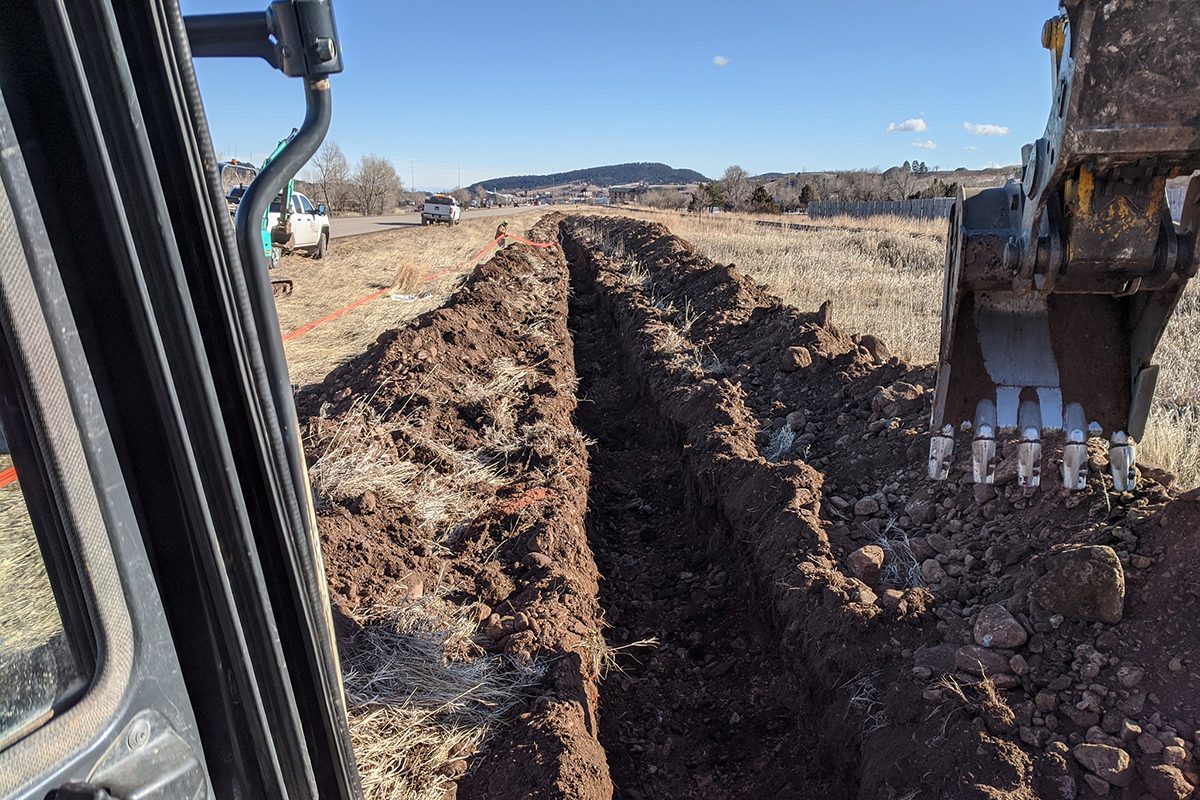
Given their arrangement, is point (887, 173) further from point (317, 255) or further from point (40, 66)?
point (40, 66)

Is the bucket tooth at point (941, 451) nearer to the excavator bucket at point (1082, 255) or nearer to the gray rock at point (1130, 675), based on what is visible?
the excavator bucket at point (1082, 255)

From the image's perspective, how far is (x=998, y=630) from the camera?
3225mm

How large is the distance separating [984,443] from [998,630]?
80 centimetres

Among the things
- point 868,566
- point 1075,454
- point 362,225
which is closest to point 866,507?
point 868,566

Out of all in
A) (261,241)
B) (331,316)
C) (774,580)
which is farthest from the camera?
(331,316)

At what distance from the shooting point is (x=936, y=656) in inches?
129

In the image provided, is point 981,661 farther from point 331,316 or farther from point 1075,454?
point 331,316

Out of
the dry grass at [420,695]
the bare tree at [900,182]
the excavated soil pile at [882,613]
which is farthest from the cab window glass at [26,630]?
the bare tree at [900,182]

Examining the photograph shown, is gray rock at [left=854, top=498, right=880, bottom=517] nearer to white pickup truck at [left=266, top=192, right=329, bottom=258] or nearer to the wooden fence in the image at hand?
white pickup truck at [left=266, top=192, right=329, bottom=258]

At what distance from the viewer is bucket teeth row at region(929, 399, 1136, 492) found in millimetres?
3398

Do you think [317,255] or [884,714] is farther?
[317,255]

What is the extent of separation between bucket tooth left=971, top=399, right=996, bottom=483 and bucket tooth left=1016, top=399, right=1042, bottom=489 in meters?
0.11

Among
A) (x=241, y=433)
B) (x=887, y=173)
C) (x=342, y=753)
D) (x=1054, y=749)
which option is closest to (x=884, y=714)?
(x=1054, y=749)

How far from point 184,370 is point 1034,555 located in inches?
140
